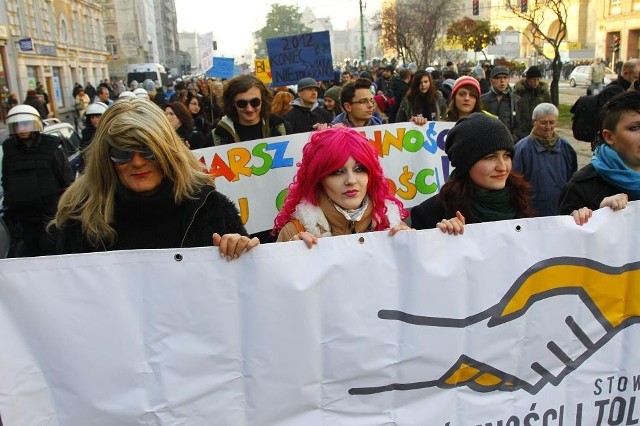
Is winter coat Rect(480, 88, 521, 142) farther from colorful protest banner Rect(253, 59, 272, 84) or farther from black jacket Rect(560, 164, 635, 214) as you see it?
colorful protest banner Rect(253, 59, 272, 84)

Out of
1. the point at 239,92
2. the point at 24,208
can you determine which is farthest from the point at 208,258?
the point at 24,208

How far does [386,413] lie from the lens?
225 centimetres

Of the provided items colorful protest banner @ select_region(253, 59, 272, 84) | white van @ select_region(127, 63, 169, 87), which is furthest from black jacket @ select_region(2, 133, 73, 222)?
white van @ select_region(127, 63, 169, 87)

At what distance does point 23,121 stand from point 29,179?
1.76 feet

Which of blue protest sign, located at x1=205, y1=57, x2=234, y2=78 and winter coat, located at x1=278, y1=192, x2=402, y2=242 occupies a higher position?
blue protest sign, located at x1=205, y1=57, x2=234, y2=78

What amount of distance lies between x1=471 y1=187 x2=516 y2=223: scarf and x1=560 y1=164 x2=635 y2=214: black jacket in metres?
0.29

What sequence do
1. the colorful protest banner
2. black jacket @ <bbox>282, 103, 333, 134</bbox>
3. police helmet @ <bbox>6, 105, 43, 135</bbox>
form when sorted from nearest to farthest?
police helmet @ <bbox>6, 105, 43, 135</bbox>, black jacket @ <bbox>282, 103, 333, 134</bbox>, the colorful protest banner

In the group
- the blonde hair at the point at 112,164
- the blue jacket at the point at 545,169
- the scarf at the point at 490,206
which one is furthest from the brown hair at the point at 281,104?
the blonde hair at the point at 112,164

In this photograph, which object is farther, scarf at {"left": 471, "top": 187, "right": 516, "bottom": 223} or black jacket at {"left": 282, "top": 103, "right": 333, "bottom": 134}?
black jacket at {"left": 282, "top": 103, "right": 333, "bottom": 134}

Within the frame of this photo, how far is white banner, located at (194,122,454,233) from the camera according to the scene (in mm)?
4809

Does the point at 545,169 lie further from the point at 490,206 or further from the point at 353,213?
the point at 353,213

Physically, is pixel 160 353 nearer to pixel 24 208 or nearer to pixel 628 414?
pixel 628 414

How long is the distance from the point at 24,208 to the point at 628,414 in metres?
5.19

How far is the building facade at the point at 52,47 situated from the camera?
2925cm
